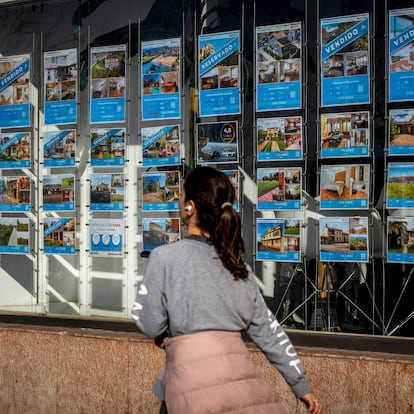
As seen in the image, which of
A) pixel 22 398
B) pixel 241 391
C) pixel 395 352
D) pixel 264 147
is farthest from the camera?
pixel 22 398

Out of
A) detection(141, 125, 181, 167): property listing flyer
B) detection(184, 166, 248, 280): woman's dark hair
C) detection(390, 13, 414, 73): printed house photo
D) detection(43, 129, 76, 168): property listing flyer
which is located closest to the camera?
detection(184, 166, 248, 280): woman's dark hair

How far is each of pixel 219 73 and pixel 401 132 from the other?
1643 millimetres

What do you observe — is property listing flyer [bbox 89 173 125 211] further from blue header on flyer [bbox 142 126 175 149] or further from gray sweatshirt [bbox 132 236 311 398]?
gray sweatshirt [bbox 132 236 311 398]

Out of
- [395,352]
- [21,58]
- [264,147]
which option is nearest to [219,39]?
[264,147]

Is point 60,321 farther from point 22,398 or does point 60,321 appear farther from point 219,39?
point 219,39

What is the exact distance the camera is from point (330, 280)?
5410mm

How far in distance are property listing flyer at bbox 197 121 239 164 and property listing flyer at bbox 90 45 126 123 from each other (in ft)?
2.72

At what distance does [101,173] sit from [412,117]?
283 cm

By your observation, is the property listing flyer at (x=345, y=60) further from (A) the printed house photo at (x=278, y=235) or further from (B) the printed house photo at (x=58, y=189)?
(B) the printed house photo at (x=58, y=189)

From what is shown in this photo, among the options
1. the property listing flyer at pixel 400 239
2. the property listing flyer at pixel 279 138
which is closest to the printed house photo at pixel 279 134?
the property listing flyer at pixel 279 138

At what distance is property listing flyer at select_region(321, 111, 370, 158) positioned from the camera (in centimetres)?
529

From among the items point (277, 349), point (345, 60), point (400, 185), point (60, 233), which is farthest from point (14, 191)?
point (277, 349)

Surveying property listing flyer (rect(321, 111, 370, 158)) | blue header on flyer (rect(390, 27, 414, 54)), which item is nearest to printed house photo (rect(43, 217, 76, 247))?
property listing flyer (rect(321, 111, 370, 158))

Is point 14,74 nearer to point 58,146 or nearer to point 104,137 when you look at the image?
point 58,146
